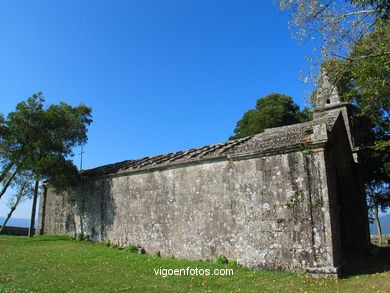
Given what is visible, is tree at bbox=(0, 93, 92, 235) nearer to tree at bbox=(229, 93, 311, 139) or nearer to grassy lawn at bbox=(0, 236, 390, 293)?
grassy lawn at bbox=(0, 236, 390, 293)

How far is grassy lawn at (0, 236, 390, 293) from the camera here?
336 inches

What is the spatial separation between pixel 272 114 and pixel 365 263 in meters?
17.6

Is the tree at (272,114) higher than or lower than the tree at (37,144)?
higher

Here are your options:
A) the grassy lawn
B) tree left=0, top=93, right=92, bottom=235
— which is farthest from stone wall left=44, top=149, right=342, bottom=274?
tree left=0, top=93, right=92, bottom=235

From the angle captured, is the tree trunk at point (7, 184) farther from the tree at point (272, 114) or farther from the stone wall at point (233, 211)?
the tree at point (272, 114)

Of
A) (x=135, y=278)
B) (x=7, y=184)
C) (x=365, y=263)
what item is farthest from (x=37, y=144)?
(x=365, y=263)

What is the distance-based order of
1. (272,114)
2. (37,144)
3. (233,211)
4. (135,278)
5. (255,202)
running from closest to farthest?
(135,278) < (255,202) < (233,211) < (37,144) < (272,114)

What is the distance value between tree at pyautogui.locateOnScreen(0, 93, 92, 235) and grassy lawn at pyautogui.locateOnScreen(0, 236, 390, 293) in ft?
21.2

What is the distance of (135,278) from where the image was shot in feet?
32.4

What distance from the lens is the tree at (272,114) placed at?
92.2 feet

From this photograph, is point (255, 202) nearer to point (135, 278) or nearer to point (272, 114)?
point (135, 278)

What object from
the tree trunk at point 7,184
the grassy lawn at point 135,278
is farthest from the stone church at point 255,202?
the tree trunk at point 7,184

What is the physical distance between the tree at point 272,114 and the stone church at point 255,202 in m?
10.2

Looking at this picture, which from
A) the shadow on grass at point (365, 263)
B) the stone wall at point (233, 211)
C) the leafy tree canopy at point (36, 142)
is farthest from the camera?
the leafy tree canopy at point (36, 142)
